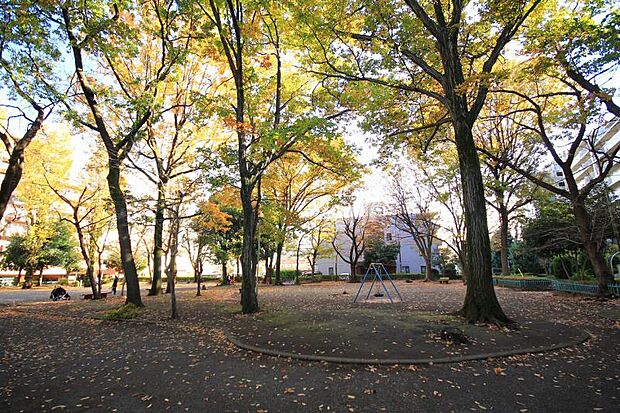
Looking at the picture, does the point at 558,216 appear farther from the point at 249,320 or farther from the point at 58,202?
the point at 58,202

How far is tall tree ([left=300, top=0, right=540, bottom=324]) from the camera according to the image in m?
8.08

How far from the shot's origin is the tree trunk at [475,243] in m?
7.91

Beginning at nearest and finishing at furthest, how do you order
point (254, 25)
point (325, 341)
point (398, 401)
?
point (398, 401)
point (325, 341)
point (254, 25)

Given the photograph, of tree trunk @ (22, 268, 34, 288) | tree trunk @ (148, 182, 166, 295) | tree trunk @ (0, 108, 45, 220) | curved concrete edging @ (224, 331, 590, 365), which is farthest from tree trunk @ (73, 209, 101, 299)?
tree trunk @ (22, 268, 34, 288)

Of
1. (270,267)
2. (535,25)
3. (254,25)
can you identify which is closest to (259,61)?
(254,25)

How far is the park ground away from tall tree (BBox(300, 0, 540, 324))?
2.07 metres

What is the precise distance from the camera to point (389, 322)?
831 cm

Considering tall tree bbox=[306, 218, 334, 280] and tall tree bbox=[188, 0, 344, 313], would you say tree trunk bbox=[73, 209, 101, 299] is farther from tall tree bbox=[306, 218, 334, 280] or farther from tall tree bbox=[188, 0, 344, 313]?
tall tree bbox=[306, 218, 334, 280]

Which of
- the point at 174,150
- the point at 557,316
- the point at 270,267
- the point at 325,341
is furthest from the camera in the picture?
the point at 270,267

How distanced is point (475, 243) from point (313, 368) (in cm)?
543

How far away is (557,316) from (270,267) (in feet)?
84.2

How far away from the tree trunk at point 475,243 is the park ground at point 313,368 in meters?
0.61

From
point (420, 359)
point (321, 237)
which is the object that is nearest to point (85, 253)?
point (420, 359)

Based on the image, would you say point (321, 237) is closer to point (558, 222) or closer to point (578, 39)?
point (558, 222)
